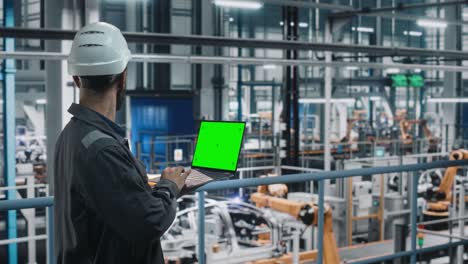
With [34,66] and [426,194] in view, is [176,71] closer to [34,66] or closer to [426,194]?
[34,66]

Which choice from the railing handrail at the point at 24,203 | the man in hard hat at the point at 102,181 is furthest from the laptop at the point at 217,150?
the railing handrail at the point at 24,203

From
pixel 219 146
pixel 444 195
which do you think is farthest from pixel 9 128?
pixel 444 195

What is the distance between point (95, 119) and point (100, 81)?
129 mm

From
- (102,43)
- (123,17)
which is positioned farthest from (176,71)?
(102,43)

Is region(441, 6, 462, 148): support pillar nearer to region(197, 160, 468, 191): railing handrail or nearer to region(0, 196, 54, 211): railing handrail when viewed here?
region(197, 160, 468, 191): railing handrail

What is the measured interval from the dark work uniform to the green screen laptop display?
1.47 feet

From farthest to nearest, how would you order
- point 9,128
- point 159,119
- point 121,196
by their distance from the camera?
1. point 159,119
2. point 9,128
3. point 121,196

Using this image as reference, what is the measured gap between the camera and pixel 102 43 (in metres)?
2.18

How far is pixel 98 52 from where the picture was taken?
2.14 meters

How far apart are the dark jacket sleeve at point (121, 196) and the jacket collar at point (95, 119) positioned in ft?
0.34

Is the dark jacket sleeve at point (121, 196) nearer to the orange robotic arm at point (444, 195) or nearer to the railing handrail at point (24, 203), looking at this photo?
the railing handrail at point (24, 203)

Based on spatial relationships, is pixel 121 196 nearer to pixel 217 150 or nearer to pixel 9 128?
pixel 217 150

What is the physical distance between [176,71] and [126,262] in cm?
2618

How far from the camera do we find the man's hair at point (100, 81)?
213 centimetres
